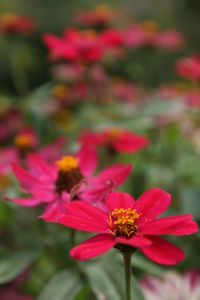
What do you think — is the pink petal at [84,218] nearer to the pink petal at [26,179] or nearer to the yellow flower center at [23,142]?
the pink petal at [26,179]

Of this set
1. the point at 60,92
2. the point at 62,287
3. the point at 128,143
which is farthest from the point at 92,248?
the point at 60,92

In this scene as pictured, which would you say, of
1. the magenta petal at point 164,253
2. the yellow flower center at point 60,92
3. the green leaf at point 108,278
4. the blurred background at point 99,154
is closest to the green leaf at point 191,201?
the blurred background at point 99,154

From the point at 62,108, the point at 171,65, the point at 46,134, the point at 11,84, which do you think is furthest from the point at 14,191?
the point at 171,65

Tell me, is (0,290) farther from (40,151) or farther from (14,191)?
(40,151)

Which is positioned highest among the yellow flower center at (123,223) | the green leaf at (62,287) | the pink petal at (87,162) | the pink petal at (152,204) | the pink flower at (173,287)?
the pink petal at (152,204)

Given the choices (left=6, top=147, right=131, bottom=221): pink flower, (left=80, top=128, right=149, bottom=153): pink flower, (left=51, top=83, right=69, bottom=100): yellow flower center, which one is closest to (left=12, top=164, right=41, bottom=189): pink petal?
(left=6, top=147, right=131, bottom=221): pink flower
